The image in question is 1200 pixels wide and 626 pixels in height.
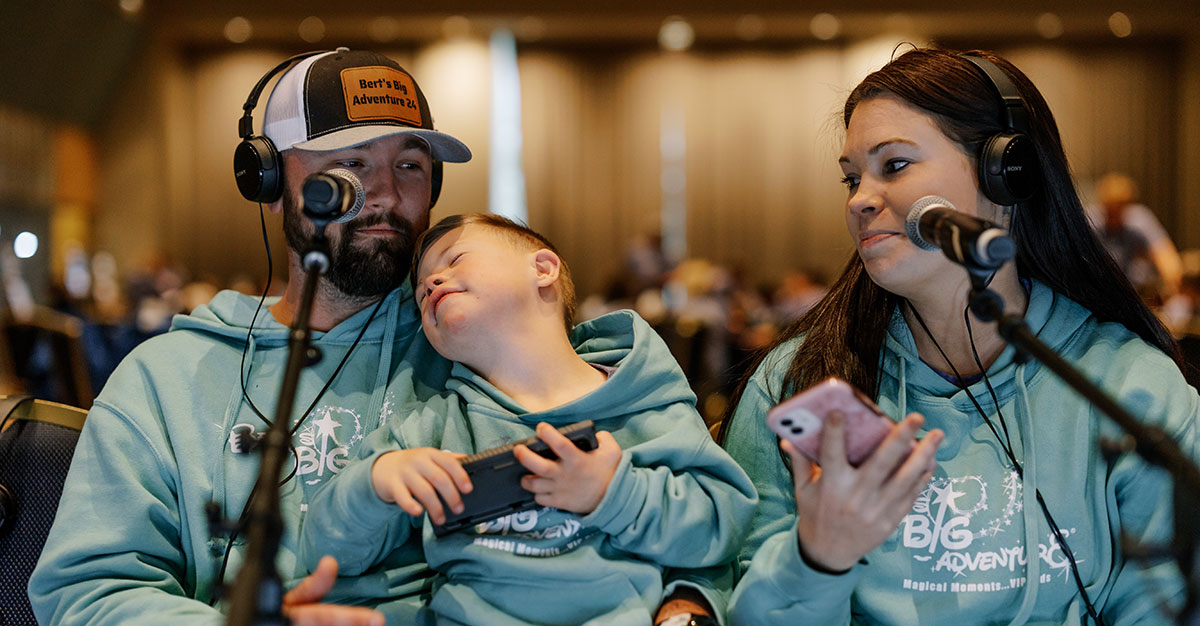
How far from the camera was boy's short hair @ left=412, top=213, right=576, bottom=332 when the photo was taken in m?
1.75

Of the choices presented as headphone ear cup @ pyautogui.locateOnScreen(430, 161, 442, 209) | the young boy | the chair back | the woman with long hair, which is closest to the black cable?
the woman with long hair

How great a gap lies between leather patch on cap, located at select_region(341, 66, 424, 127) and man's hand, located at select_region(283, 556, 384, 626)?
941mm

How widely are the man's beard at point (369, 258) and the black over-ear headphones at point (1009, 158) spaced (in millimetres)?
1064

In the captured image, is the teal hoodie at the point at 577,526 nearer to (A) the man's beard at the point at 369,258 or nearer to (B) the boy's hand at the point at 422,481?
(B) the boy's hand at the point at 422,481

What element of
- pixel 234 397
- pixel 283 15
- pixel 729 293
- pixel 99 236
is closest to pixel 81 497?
pixel 234 397

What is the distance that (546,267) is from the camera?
1.76 metres

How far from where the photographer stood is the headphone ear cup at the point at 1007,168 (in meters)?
1.52

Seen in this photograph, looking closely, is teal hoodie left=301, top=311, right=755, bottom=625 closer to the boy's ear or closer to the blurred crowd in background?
the boy's ear

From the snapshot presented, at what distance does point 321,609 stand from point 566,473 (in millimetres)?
369

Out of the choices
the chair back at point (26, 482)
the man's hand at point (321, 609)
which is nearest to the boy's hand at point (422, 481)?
the man's hand at point (321, 609)

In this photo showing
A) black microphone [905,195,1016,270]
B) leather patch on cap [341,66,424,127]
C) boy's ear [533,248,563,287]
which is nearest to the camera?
black microphone [905,195,1016,270]

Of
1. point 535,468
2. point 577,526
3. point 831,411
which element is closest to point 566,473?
point 535,468

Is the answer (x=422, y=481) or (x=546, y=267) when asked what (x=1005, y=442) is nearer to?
(x=546, y=267)

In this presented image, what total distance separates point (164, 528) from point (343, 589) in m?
0.35
